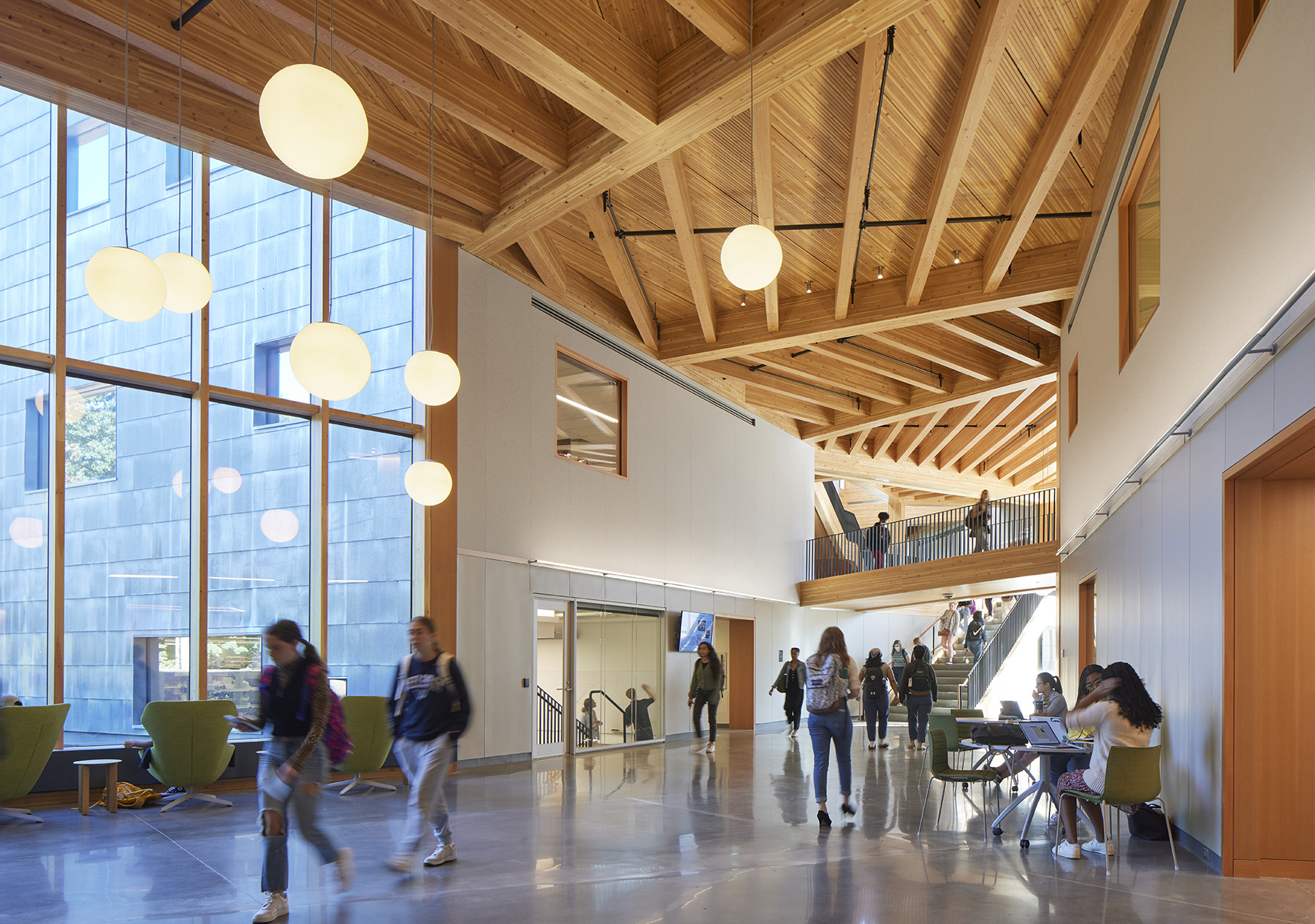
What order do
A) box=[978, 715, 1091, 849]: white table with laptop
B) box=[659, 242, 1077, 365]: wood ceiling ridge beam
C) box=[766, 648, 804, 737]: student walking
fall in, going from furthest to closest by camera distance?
1. box=[766, 648, 804, 737]: student walking
2. box=[659, 242, 1077, 365]: wood ceiling ridge beam
3. box=[978, 715, 1091, 849]: white table with laptop

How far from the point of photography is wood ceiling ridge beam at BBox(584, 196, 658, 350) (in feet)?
38.5

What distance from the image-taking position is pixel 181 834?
673 centimetres

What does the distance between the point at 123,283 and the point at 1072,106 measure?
7560mm

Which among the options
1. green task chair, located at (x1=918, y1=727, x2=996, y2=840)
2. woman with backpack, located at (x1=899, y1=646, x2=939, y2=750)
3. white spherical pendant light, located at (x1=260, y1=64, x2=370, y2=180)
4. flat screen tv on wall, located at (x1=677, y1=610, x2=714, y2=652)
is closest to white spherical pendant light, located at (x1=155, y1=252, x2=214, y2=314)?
white spherical pendant light, located at (x1=260, y1=64, x2=370, y2=180)

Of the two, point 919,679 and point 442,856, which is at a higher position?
point 442,856

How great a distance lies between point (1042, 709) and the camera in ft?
31.7

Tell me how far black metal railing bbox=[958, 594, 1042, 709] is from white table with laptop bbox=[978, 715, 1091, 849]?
11866 millimetres

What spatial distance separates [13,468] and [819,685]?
21.9 feet

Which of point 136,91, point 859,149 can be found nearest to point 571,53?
point 859,149

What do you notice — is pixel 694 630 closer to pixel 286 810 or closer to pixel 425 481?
pixel 425 481

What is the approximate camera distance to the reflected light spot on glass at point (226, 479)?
9305mm

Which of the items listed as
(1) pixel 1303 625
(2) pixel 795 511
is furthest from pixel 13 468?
(2) pixel 795 511

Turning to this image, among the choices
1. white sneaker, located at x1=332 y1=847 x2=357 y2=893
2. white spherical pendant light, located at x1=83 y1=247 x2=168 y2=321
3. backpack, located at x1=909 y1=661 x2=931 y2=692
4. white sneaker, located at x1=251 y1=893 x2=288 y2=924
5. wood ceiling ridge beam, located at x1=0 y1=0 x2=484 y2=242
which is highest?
wood ceiling ridge beam, located at x1=0 y1=0 x2=484 y2=242

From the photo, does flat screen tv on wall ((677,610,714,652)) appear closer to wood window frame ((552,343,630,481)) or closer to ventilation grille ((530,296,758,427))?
wood window frame ((552,343,630,481))
